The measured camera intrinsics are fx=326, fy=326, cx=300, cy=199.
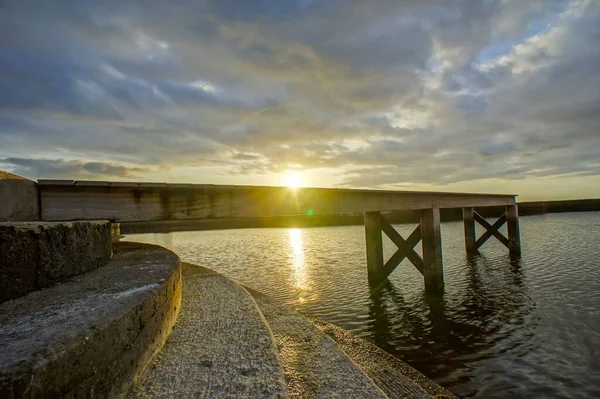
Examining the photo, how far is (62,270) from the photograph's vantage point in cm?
278

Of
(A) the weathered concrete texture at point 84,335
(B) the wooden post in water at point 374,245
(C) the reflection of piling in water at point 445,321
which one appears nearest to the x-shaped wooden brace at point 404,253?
(B) the wooden post in water at point 374,245

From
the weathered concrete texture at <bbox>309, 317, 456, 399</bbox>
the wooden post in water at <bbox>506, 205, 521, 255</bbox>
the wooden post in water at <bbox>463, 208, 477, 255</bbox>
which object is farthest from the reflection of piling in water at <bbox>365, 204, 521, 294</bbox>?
the wooden post in water at <bbox>506, 205, 521, 255</bbox>

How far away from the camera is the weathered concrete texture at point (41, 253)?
209 centimetres

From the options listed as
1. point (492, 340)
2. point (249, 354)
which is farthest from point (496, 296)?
point (249, 354)

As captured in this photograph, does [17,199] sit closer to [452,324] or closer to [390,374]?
[390,374]

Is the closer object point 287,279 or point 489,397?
point 489,397

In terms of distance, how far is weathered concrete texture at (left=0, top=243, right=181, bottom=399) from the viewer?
132cm

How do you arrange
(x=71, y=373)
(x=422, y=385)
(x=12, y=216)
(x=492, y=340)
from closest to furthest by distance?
(x=71, y=373), (x=12, y=216), (x=422, y=385), (x=492, y=340)

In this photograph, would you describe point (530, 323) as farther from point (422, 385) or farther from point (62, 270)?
point (62, 270)

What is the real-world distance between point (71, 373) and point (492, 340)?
6.35 metres

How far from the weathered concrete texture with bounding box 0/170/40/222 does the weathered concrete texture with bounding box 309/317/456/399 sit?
4105mm

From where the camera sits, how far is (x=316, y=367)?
3111mm

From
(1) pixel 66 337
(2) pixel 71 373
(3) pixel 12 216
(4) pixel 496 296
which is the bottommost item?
(4) pixel 496 296

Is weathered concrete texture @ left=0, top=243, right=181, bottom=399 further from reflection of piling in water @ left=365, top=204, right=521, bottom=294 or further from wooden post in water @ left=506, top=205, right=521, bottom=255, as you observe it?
wooden post in water @ left=506, top=205, right=521, bottom=255
